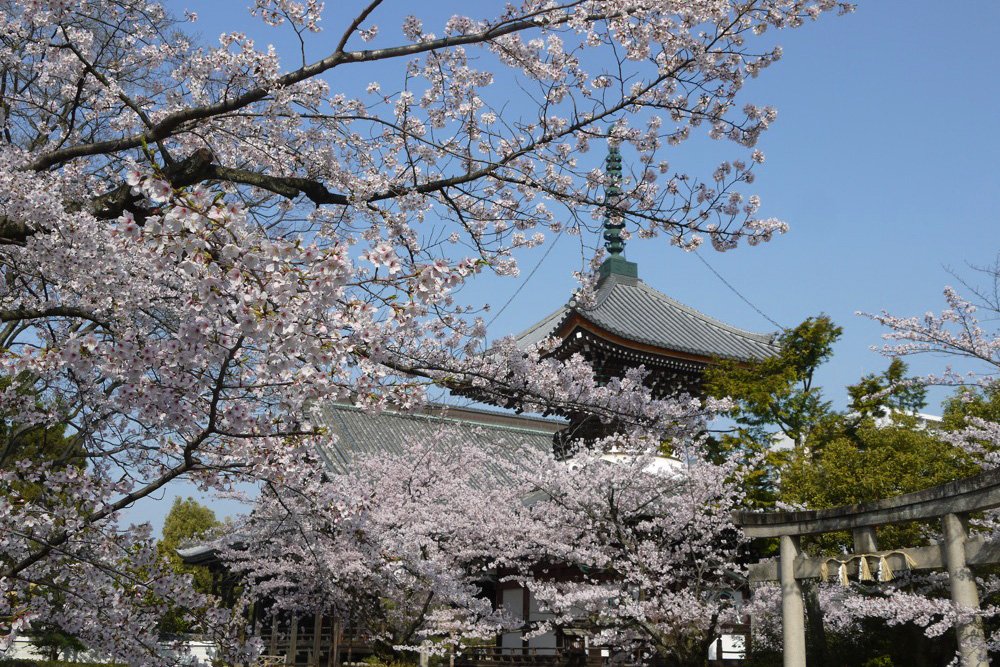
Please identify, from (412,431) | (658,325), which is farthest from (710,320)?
(412,431)

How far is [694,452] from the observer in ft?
43.5

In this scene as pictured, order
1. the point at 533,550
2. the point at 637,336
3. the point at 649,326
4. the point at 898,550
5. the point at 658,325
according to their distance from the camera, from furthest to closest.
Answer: the point at 658,325 < the point at 649,326 < the point at 637,336 < the point at 533,550 < the point at 898,550

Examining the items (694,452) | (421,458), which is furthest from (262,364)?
(421,458)

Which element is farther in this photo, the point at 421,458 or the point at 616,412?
the point at 421,458

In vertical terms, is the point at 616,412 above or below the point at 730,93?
below

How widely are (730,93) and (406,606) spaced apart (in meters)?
12.3

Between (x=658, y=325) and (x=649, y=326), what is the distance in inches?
18.5

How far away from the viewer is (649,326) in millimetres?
19422

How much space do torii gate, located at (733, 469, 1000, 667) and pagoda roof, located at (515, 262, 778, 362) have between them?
22.4 feet

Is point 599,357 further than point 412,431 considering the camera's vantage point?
No

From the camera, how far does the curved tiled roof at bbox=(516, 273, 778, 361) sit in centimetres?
1828

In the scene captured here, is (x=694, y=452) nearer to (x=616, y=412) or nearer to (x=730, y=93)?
(x=616, y=412)

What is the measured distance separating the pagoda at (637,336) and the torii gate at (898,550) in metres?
4.47

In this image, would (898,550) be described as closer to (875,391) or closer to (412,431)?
(875,391)
